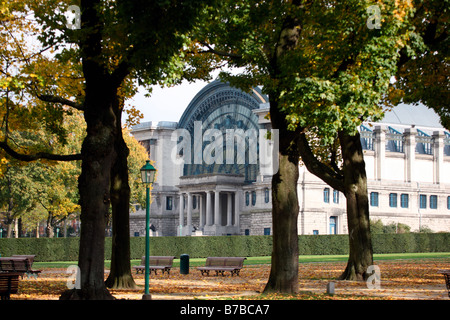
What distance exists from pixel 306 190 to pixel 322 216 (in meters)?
4.29

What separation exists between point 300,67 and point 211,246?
37.9 meters

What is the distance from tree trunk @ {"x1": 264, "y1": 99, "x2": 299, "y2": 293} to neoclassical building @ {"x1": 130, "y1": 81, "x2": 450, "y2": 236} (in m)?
74.3

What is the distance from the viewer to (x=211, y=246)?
5691 centimetres

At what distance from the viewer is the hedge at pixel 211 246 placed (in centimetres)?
5238

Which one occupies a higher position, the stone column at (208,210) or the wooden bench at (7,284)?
the stone column at (208,210)

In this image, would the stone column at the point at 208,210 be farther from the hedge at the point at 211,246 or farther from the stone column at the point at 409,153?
the hedge at the point at 211,246

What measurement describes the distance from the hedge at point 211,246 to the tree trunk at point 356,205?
25.6m

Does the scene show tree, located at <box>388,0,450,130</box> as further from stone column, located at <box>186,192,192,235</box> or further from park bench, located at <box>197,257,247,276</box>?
stone column, located at <box>186,192,192,235</box>

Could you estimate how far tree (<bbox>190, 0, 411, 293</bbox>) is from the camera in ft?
64.4

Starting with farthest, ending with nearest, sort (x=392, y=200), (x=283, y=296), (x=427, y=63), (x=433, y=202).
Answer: (x=433, y=202) < (x=392, y=200) < (x=427, y=63) < (x=283, y=296)

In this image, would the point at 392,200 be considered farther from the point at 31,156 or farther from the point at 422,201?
the point at 31,156

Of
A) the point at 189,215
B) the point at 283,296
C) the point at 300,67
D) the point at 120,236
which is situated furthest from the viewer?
the point at 189,215

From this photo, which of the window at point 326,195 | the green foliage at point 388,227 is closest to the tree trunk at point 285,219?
the green foliage at point 388,227

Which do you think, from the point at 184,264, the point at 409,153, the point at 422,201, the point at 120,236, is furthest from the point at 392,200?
the point at 120,236
